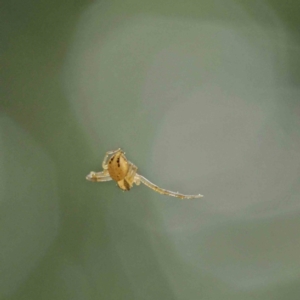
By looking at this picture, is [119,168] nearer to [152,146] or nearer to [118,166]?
[118,166]

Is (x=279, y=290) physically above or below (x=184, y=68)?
below

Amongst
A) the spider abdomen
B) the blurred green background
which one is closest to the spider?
the spider abdomen

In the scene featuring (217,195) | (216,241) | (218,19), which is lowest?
(216,241)

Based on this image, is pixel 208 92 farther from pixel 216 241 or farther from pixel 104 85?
pixel 216 241

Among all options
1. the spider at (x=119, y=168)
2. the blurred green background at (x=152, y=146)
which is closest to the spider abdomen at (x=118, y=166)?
the spider at (x=119, y=168)

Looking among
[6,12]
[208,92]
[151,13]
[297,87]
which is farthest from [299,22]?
[6,12]

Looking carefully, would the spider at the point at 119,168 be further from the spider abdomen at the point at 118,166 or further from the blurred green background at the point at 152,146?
the blurred green background at the point at 152,146
